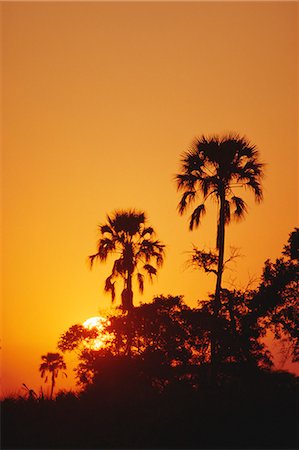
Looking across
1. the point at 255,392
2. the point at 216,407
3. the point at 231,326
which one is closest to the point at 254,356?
the point at 231,326

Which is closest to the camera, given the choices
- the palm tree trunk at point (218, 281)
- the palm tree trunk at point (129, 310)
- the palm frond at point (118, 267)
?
the palm tree trunk at point (218, 281)

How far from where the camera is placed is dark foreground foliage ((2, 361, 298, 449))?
43.3 feet

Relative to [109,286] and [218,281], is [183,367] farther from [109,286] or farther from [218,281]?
[109,286]

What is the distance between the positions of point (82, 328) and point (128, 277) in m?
3.76

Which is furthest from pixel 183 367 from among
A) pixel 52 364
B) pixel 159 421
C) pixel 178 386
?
pixel 52 364

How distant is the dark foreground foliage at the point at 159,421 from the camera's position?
43.3ft

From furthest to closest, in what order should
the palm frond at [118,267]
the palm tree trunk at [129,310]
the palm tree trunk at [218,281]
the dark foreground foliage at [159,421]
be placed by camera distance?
the palm frond at [118,267] → the palm tree trunk at [129,310] → the palm tree trunk at [218,281] → the dark foreground foliage at [159,421]

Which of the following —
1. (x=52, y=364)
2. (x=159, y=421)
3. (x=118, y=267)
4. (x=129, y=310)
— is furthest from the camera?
(x=52, y=364)

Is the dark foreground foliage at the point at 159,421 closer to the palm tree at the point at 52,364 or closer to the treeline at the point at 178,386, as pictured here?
the treeline at the point at 178,386

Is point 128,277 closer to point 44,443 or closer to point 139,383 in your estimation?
point 139,383

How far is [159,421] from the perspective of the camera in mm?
13781

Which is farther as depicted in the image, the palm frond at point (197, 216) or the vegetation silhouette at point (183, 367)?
the palm frond at point (197, 216)

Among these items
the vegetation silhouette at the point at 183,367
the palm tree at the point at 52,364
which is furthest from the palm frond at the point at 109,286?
the palm tree at the point at 52,364

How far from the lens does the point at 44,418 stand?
15.1m
